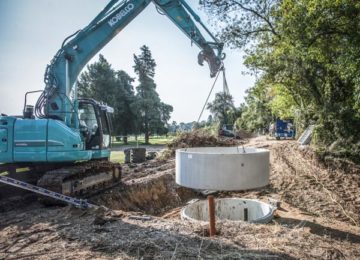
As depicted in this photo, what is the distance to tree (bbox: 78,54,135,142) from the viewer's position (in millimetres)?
43469

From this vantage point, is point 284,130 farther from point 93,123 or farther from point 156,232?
point 156,232

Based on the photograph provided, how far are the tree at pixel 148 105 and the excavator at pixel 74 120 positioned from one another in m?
32.4

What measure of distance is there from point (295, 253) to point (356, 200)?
742cm

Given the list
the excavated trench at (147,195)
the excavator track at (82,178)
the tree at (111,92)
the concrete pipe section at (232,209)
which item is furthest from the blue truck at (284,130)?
the tree at (111,92)

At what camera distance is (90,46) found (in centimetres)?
936

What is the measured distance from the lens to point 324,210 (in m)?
9.69

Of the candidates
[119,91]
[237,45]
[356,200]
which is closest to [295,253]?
[356,200]

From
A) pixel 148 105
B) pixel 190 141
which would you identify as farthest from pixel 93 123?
pixel 148 105

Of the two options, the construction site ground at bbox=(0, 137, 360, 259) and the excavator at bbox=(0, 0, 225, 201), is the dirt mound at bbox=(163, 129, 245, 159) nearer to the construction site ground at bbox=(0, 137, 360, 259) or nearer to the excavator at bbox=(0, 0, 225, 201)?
the construction site ground at bbox=(0, 137, 360, 259)

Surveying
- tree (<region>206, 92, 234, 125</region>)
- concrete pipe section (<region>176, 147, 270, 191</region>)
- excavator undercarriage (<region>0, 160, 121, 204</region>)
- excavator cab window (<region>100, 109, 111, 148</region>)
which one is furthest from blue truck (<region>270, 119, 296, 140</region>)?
concrete pipe section (<region>176, 147, 270, 191</region>)

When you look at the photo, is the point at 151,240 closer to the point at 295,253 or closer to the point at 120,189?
the point at 295,253

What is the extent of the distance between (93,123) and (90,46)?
226 centimetres

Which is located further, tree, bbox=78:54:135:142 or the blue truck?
tree, bbox=78:54:135:142

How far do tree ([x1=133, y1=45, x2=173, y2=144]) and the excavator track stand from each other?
31762 millimetres
